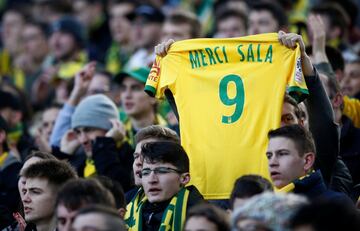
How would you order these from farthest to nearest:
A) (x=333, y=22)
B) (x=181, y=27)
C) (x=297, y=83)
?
1. (x=181, y=27)
2. (x=333, y=22)
3. (x=297, y=83)

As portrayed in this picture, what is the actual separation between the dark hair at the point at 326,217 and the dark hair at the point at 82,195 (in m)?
1.78

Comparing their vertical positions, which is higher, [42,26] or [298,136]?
[42,26]

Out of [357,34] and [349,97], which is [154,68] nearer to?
[349,97]

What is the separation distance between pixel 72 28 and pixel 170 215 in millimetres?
7630

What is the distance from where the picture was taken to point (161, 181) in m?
8.55

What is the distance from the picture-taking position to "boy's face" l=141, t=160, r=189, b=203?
28.0 ft

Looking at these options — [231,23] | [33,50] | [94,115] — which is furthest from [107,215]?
[33,50]

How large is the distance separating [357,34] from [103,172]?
569cm

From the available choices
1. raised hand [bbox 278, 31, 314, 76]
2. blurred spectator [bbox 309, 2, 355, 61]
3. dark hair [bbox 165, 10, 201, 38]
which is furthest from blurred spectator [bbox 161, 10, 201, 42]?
raised hand [bbox 278, 31, 314, 76]

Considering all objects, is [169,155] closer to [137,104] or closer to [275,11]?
[137,104]

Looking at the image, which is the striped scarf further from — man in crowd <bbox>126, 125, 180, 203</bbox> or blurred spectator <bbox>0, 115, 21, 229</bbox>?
blurred spectator <bbox>0, 115, 21, 229</bbox>

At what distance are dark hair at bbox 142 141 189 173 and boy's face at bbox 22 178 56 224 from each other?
0.80 meters

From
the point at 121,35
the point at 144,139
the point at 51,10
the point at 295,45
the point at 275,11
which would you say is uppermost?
the point at 51,10

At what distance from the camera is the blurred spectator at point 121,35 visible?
15773mm
